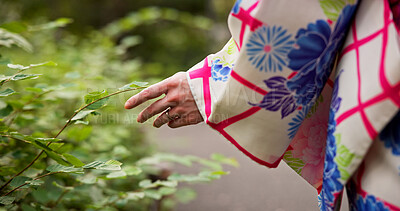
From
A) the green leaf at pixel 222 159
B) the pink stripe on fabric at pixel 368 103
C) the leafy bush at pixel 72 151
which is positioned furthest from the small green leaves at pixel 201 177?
the pink stripe on fabric at pixel 368 103

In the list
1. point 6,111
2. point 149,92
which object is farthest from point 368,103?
point 6,111

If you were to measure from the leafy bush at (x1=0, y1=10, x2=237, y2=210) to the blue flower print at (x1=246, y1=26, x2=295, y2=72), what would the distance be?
1.15 feet

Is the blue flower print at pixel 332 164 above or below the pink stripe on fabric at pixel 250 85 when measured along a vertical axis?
below

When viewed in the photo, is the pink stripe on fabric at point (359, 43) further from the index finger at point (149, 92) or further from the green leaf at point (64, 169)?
the green leaf at point (64, 169)

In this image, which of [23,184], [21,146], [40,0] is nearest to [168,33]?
[40,0]

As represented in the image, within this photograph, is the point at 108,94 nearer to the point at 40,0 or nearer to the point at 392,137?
the point at 392,137

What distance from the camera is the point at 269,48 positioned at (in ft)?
3.01

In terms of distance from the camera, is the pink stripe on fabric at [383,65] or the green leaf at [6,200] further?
the green leaf at [6,200]

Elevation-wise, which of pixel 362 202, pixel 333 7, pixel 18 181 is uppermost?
pixel 333 7

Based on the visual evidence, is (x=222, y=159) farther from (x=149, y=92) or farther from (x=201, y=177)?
(x=149, y=92)

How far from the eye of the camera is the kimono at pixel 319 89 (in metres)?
0.81

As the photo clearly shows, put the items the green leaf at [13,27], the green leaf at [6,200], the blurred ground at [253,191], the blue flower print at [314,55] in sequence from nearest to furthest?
the blue flower print at [314,55], the green leaf at [6,200], the green leaf at [13,27], the blurred ground at [253,191]

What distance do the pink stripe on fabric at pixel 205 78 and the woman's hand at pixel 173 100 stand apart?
0.03 metres

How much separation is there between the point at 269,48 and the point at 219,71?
192 mm
